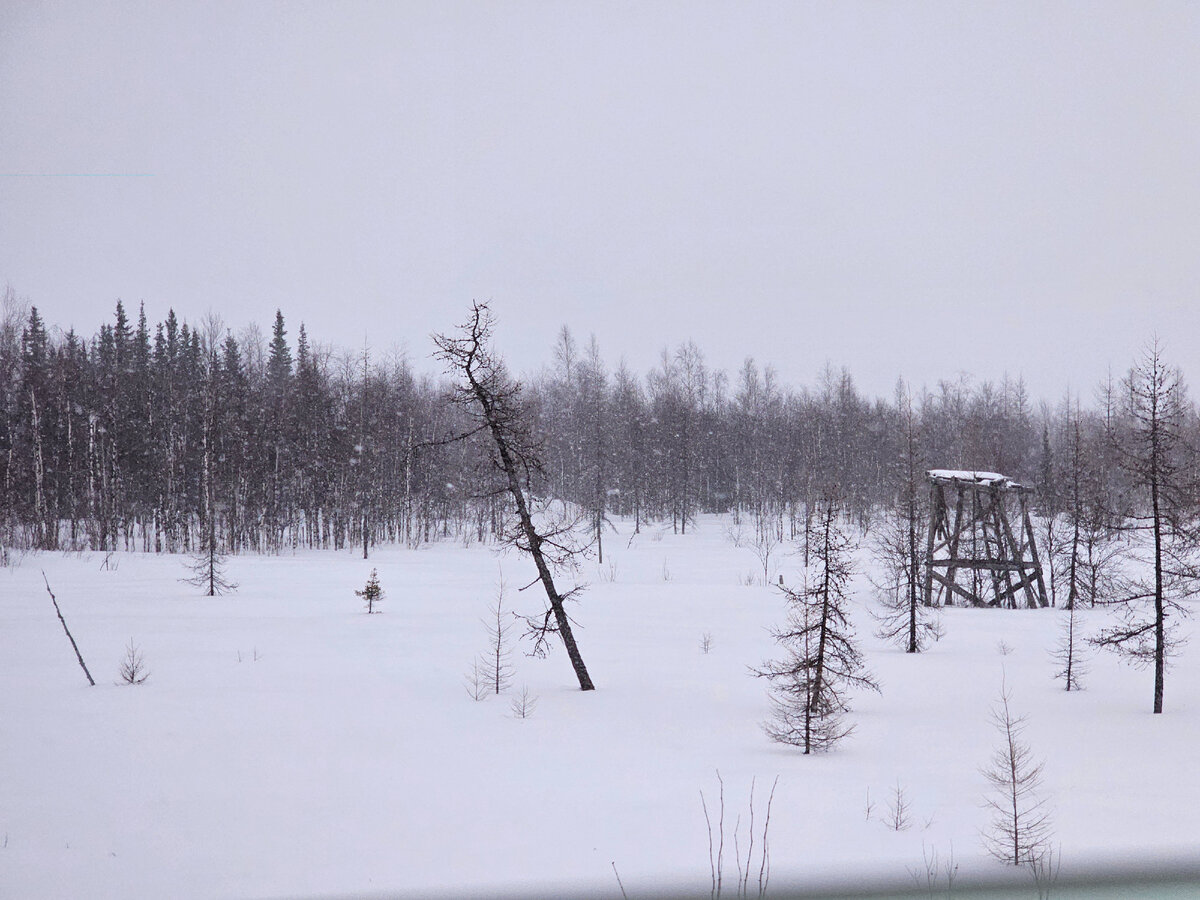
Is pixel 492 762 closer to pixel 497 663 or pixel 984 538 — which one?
pixel 497 663

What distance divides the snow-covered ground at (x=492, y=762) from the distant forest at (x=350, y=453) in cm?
849

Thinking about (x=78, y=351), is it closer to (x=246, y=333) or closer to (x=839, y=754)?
(x=246, y=333)

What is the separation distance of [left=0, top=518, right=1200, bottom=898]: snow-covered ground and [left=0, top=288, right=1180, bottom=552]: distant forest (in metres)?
8.49

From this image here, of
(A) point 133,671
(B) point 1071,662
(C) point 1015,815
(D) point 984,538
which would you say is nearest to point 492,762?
(C) point 1015,815

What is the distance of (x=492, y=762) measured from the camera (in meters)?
11.3

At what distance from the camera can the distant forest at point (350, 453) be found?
41.9m

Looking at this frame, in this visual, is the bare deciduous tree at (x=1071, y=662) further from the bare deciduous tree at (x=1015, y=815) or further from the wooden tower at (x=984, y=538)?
the wooden tower at (x=984, y=538)

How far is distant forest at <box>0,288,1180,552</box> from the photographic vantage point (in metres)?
41.9

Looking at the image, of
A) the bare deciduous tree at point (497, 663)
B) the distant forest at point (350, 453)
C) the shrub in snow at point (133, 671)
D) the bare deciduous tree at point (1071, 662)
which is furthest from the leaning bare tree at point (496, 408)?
the distant forest at point (350, 453)

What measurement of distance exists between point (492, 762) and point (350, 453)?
4095 cm

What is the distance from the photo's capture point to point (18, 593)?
2541 centimetres

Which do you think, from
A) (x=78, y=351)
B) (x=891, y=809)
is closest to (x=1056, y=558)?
(x=891, y=809)

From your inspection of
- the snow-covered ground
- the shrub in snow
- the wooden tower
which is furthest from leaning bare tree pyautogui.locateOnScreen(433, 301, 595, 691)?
the wooden tower

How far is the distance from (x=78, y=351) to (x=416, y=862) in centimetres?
5973
